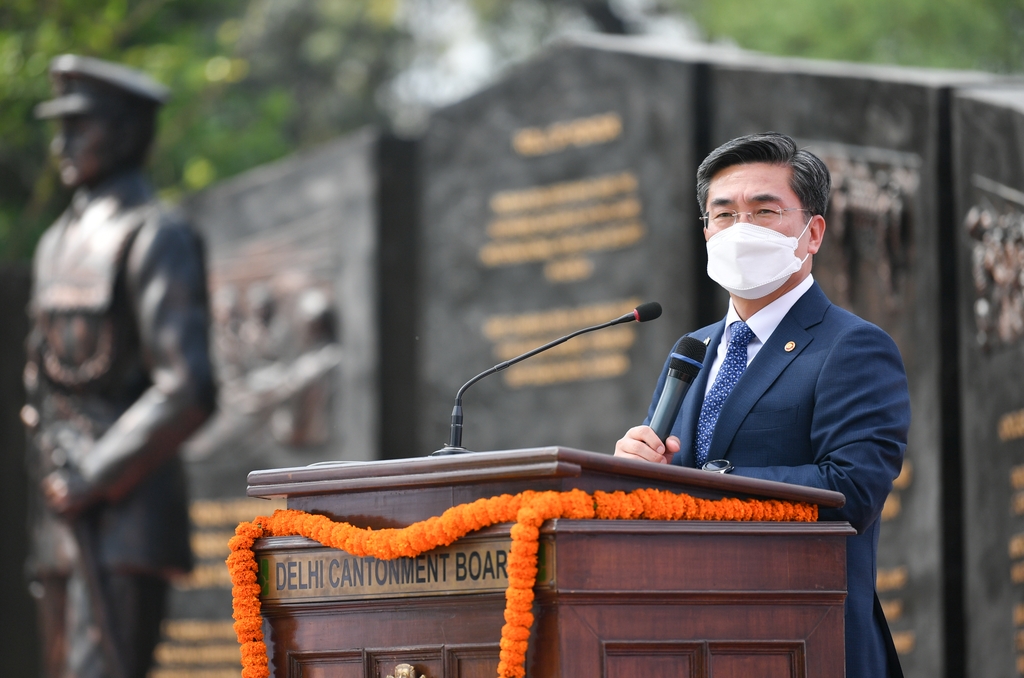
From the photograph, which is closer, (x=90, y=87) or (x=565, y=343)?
(x=90, y=87)

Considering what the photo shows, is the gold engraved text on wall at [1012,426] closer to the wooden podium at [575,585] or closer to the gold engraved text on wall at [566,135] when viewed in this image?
the gold engraved text on wall at [566,135]

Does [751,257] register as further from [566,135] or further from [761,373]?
[566,135]

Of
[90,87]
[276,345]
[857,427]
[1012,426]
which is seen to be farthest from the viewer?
[276,345]

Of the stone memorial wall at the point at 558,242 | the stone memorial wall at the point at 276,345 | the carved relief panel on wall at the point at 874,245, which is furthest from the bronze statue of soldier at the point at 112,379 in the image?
the carved relief panel on wall at the point at 874,245

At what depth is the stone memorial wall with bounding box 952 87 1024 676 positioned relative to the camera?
621 centimetres

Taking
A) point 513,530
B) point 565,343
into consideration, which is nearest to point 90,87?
point 565,343

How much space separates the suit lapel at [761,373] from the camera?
2705 mm

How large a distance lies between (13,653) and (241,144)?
6.15 m

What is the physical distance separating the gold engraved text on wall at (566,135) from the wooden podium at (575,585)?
17.6ft

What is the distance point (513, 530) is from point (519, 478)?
10 centimetres

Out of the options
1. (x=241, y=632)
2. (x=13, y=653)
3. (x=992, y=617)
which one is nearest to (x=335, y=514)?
(x=241, y=632)

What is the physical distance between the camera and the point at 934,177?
6.52 meters

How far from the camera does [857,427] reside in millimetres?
2551

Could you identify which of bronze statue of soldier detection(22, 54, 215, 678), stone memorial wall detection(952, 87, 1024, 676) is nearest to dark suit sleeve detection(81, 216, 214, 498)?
bronze statue of soldier detection(22, 54, 215, 678)
